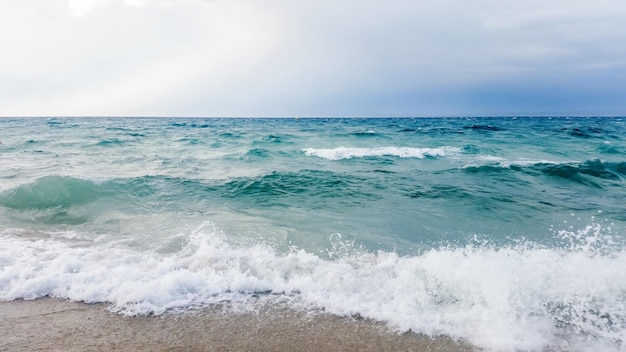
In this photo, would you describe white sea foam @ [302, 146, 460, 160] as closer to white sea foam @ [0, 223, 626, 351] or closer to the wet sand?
white sea foam @ [0, 223, 626, 351]

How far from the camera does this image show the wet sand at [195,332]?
312 centimetres

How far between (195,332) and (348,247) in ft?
9.33

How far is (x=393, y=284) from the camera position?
4.29m

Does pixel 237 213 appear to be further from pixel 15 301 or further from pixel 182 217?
pixel 15 301

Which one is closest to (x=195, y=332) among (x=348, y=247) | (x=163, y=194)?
(x=348, y=247)

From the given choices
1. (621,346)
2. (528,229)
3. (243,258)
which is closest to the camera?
(621,346)

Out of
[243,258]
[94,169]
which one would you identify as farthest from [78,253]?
[94,169]

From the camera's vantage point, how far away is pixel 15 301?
3.79 m

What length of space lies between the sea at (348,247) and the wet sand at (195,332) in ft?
0.60

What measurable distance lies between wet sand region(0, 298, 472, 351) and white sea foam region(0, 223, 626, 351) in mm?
188

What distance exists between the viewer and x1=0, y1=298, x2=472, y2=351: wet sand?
10.2ft

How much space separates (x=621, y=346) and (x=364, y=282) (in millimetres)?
2428

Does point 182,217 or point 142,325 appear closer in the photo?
point 142,325

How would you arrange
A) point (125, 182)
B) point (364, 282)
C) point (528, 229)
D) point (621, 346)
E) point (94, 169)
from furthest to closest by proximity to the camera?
1. point (94, 169)
2. point (125, 182)
3. point (528, 229)
4. point (364, 282)
5. point (621, 346)
